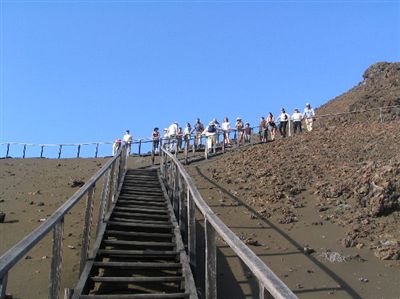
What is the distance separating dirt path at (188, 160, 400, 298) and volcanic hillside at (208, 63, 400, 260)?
0.28m

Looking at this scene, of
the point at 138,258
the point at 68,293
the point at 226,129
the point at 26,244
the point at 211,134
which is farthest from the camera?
the point at 226,129

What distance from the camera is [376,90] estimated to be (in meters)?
34.3

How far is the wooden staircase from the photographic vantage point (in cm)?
633

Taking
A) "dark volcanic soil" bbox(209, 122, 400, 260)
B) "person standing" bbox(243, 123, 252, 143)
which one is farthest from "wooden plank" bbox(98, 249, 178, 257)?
"person standing" bbox(243, 123, 252, 143)

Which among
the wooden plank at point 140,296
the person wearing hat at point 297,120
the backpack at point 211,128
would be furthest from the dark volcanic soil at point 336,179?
the wooden plank at point 140,296

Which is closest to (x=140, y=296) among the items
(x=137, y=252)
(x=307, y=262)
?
(x=137, y=252)

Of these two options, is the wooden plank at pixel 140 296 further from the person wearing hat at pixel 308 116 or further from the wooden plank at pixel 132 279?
the person wearing hat at pixel 308 116

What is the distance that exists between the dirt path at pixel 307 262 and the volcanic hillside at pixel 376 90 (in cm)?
2105

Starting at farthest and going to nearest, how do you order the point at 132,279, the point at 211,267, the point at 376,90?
the point at 376,90, the point at 132,279, the point at 211,267

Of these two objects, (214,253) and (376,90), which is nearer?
(214,253)

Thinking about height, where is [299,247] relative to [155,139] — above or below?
below

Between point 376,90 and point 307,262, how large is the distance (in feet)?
92.3

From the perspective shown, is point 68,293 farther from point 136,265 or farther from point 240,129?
point 240,129

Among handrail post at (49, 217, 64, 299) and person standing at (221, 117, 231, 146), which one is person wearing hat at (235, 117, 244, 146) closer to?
person standing at (221, 117, 231, 146)
